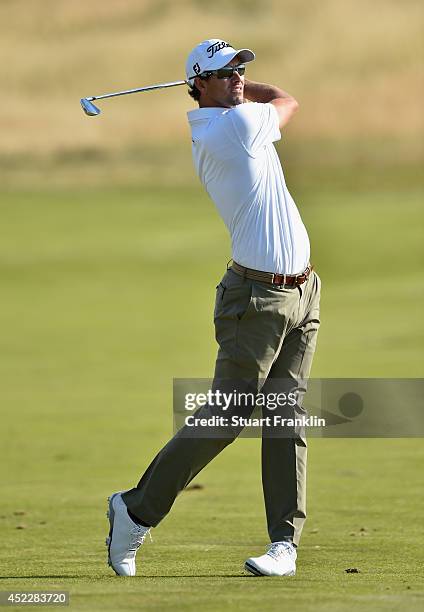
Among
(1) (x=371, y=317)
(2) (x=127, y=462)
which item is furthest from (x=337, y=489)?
(1) (x=371, y=317)

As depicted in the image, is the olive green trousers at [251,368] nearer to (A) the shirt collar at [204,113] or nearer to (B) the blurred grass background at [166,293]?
(B) the blurred grass background at [166,293]

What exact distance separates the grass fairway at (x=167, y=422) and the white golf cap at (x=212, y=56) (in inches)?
69.2

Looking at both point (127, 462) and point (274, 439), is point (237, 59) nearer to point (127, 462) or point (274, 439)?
point (274, 439)

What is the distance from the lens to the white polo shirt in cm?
490

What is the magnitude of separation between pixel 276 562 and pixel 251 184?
1.29 meters

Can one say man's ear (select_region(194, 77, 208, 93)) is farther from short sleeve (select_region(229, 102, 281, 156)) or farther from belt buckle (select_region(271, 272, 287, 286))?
belt buckle (select_region(271, 272, 287, 286))

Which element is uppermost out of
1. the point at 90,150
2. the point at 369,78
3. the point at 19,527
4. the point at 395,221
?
the point at 369,78

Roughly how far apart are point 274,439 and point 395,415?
164 inches

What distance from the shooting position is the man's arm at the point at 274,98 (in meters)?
5.12

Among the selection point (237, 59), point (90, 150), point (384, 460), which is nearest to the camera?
point (237, 59)

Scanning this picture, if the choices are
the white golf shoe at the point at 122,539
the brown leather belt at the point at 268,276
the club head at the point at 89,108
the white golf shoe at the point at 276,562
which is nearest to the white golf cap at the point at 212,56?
the club head at the point at 89,108

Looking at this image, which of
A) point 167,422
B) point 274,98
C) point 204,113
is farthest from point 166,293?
point 204,113

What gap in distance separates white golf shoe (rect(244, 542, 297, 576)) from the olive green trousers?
0.27 ft

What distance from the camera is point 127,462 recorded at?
8.25 meters
